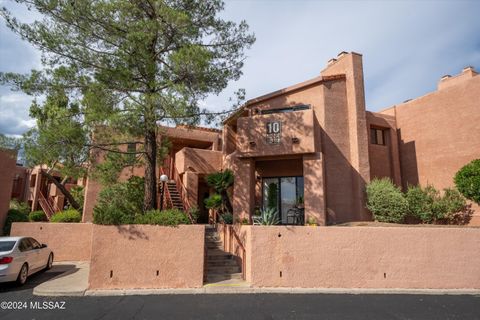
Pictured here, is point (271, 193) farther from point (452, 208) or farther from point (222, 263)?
point (452, 208)

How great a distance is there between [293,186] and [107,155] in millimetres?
9401

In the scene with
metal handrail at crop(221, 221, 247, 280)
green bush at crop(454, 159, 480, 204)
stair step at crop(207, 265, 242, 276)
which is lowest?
stair step at crop(207, 265, 242, 276)

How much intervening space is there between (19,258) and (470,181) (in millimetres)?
17715

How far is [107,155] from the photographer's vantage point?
40.2 feet

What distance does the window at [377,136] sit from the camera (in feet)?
59.5

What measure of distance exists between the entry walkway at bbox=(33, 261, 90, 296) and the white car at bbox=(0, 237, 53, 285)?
707 millimetres

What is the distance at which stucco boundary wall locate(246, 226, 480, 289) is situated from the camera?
9477mm

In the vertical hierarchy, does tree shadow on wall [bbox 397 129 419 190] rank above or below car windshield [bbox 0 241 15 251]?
above

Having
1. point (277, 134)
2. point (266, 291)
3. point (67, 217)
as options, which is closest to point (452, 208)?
point (277, 134)

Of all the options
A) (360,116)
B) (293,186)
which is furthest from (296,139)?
(360,116)

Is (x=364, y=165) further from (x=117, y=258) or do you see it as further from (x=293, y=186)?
(x=117, y=258)

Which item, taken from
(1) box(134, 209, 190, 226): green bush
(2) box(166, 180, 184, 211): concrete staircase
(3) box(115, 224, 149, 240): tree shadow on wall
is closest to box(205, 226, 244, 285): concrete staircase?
(1) box(134, 209, 190, 226): green bush

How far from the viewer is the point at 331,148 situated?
51.4ft

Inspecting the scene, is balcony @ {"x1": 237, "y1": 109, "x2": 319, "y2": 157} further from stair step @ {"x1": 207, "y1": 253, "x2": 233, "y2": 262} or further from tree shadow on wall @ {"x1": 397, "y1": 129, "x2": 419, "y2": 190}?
tree shadow on wall @ {"x1": 397, "y1": 129, "x2": 419, "y2": 190}
